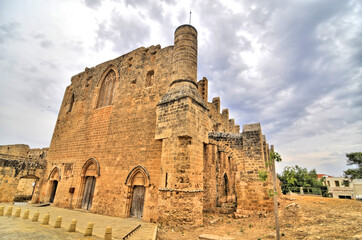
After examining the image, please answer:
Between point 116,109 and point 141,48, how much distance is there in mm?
4570

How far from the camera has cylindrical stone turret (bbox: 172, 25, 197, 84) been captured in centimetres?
947

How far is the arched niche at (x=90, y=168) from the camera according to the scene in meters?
11.4

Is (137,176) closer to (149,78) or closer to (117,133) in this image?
(117,133)

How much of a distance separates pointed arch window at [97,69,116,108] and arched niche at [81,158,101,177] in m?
4.27

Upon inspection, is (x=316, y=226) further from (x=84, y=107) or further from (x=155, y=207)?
(x=84, y=107)

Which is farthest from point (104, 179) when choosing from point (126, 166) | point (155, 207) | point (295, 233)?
point (295, 233)

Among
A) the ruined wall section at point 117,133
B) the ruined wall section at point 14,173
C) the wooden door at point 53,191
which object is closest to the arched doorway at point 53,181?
the wooden door at point 53,191

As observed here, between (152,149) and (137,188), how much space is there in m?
2.30

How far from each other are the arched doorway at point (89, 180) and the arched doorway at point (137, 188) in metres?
2.90

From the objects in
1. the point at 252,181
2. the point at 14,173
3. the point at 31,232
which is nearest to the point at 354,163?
the point at 252,181

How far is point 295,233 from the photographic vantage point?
5.84 meters

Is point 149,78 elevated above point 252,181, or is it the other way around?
point 149,78

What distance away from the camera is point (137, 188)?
9.55 m

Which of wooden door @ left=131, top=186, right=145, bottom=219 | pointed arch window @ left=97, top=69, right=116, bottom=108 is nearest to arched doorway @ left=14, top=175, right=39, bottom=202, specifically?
pointed arch window @ left=97, top=69, right=116, bottom=108
